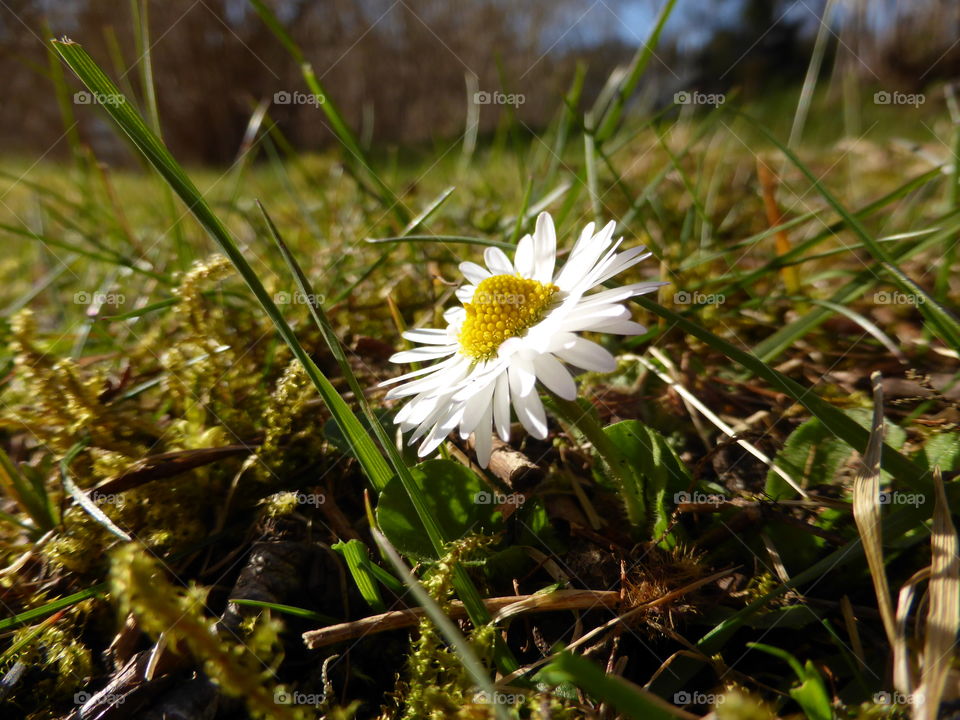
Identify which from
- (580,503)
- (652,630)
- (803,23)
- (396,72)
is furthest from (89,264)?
(803,23)

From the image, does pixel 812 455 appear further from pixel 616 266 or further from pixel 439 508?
pixel 439 508

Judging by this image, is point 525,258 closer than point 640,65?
Yes

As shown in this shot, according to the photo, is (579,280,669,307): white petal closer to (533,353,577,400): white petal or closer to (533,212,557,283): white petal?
(533,353,577,400): white petal

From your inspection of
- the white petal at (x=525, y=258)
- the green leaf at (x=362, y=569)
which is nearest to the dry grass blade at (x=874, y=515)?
the white petal at (x=525, y=258)

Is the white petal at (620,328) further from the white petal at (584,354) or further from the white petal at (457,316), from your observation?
the white petal at (457,316)

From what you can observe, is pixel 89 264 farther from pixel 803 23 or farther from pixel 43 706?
pixel 803 23

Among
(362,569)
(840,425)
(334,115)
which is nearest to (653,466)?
(840,425)
